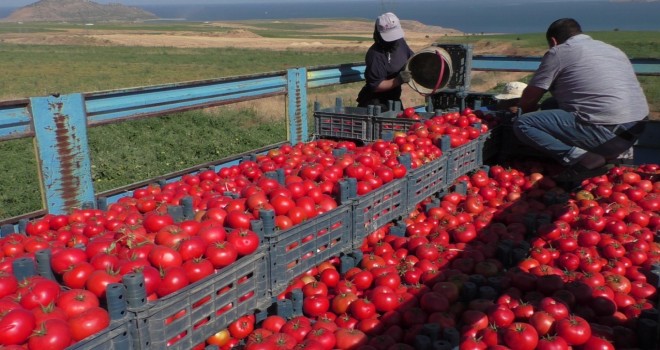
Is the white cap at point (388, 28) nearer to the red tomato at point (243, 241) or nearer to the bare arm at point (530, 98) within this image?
the bare arm at point (530, 98)

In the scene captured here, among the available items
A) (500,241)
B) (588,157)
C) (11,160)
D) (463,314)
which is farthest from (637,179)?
(11,160)

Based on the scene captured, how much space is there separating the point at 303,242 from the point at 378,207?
1020mm

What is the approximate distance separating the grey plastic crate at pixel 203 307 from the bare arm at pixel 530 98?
3.66m

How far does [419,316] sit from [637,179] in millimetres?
3497

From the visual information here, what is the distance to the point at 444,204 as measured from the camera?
5.67 m

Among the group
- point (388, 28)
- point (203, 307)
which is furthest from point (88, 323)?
point (388, 28)

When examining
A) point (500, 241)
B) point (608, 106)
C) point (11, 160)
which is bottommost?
point (11, 160)

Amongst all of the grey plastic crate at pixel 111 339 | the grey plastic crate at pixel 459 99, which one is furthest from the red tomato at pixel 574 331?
the grey plastic crate at pixel 459 99

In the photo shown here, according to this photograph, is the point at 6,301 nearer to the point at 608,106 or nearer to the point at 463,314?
the point at 463,314

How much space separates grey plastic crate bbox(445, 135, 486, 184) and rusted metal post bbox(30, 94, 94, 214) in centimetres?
344

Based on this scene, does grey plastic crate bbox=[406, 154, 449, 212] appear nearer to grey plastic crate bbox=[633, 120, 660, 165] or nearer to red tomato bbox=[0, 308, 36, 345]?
grey plastic crate bbox=[633, 120, 660, 165]

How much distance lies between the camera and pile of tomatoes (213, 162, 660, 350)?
11.2 feet

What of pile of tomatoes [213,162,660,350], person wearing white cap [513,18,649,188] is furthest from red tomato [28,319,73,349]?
person wearing white cap [513,18,649,188]

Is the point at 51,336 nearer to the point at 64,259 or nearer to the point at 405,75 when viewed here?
the point at 64,259
